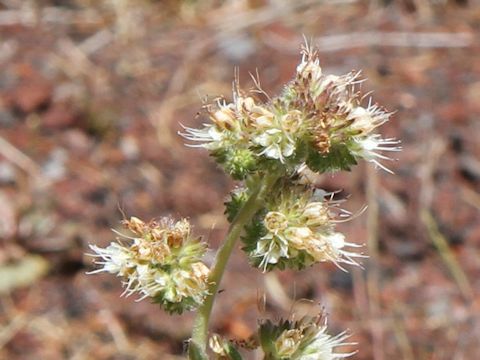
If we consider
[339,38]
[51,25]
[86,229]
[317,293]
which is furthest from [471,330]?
[51,25]

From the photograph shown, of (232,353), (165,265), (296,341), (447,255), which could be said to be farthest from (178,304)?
(447,255)

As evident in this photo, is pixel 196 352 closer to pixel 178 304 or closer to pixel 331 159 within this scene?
pixel 178 304

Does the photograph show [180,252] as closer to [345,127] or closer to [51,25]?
[345,127]

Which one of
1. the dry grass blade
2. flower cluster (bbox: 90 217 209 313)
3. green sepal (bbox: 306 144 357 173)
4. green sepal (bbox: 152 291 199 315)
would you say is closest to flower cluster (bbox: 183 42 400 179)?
green sepal (bbox: 306 144 357 173)

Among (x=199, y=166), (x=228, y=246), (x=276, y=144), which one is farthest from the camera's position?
(x=199, y=166)

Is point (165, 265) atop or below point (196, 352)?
atop

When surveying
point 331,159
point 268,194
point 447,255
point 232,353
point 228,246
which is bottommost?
point 447,255
